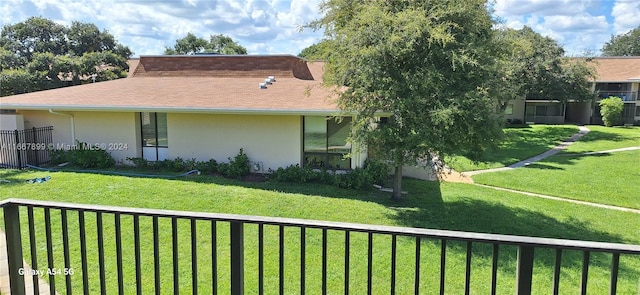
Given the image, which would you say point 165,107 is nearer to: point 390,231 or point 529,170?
point 390,231

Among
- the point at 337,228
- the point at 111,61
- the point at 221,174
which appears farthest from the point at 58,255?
the point at 111,61

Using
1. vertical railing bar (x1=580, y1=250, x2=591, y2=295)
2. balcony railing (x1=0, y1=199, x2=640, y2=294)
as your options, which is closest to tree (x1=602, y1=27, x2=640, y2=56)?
balcony railing (x1=0, y1=199, x2=640, y2=294)

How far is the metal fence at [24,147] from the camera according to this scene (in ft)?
41.0

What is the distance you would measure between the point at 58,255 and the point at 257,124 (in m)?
6.97

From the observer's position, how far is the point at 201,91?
13.9 meters

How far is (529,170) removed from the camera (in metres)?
17.0

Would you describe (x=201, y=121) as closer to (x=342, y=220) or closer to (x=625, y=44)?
(x=342, y=220)

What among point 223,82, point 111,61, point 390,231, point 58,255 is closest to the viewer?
point 390,231

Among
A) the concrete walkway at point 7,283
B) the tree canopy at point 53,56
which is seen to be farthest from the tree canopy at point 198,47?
the concrete walkway at point 7,283

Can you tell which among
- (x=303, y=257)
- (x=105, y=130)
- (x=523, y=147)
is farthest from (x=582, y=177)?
(x=105, y=130)

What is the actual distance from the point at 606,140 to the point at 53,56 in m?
36.1

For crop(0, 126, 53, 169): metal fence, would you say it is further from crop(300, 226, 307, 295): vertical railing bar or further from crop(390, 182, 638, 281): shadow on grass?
crop(300, 226, 307, 295): vertical railing bar

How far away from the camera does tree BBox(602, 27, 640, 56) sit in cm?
6253

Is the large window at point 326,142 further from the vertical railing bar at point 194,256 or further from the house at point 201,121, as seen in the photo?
the vertical railing bar at point 194,256
